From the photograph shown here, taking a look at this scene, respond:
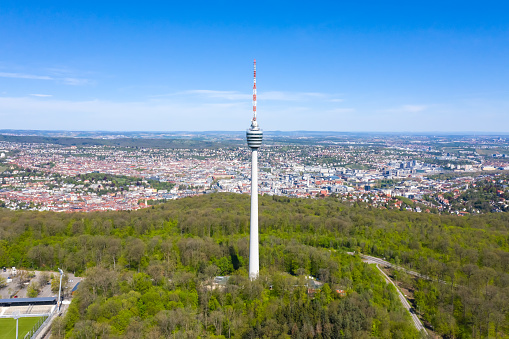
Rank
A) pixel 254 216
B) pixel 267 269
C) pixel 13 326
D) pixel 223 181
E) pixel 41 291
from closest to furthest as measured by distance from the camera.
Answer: pixel 13 326
pixel 41 291
pixel 267 269
pixel 254 216
pixel 223 181

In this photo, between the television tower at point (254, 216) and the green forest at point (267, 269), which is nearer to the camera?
the green forest at point (267, 269)

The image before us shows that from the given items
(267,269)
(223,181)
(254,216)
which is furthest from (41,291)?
(223,181)

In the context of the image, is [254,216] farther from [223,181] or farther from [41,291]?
[223,181]

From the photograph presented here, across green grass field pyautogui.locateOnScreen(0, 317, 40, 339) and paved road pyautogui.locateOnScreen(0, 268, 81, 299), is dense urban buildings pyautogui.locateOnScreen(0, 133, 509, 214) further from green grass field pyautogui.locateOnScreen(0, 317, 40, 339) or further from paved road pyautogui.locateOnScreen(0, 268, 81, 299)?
green grass field pyautogui.locateOnScreen(0, 317, 40, 339)

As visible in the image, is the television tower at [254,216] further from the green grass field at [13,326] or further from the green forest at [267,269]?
the green grass field at [13,326]

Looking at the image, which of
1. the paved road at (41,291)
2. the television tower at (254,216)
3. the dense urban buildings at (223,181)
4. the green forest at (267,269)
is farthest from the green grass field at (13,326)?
the dense urban buildings at (223,181)

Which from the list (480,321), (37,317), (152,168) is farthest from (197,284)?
(152,168)

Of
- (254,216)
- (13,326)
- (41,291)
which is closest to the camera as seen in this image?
(13,326)
